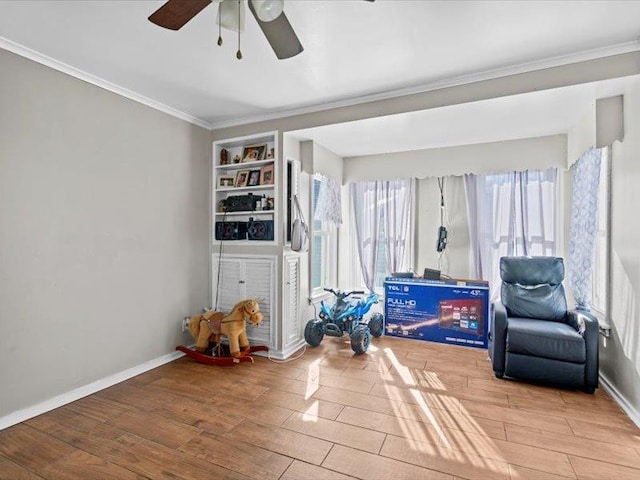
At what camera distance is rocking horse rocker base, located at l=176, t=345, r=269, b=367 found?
3.30 meters

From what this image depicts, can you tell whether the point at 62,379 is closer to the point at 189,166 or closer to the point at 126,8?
the point at 189,166

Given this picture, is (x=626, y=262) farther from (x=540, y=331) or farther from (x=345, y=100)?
(x=345, y=100)

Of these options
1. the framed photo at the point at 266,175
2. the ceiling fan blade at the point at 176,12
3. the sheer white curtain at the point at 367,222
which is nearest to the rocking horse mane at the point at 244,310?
the framed photo at the point at 266,175

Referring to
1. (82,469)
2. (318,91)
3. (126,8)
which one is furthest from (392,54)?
(82,469)

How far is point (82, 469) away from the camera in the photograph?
73.0 inches

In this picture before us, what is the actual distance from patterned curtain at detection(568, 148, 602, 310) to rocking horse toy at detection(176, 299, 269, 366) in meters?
3.10

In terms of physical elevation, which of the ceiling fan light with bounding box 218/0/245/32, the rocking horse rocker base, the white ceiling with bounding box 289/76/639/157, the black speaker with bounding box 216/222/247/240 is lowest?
the rocking horse rocker base

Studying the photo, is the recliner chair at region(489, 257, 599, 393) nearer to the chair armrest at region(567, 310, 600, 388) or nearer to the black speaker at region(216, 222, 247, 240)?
the chair armrest at region(567, 310, 600, 388)

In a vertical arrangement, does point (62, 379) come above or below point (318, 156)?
below

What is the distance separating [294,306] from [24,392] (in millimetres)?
2312

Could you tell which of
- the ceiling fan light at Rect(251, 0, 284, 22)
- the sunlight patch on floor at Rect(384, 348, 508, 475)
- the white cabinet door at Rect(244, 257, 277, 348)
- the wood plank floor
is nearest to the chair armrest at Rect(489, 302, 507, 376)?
the wood plank floor

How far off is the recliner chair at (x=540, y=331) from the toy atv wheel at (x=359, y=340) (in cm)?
122

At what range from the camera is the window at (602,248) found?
111 inches

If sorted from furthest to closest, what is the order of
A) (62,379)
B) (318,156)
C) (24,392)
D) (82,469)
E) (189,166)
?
1. (318,156)
2. (189,166)
3. (62,379)
4. (24,392)
5. (82,469)
